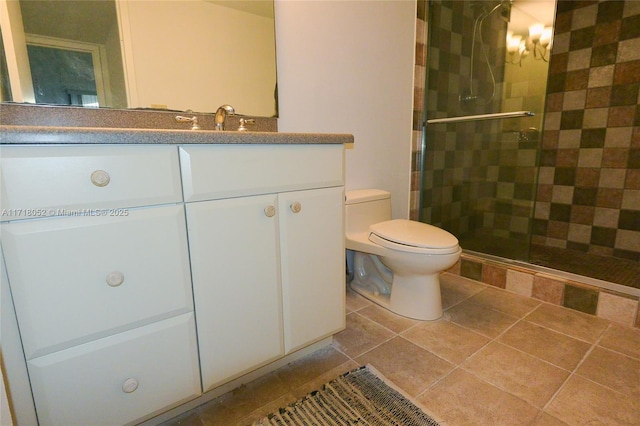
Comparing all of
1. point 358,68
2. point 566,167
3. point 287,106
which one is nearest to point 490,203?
point 566,167

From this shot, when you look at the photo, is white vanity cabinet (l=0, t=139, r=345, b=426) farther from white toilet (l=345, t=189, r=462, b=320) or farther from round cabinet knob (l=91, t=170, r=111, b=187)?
white toilet (l=345, t=189, r=462, b=320)

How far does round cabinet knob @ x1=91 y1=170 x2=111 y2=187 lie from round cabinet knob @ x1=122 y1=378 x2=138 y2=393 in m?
0.50

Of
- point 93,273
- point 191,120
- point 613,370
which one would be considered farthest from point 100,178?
point 613,370

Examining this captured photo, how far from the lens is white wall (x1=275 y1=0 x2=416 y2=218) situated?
158cm

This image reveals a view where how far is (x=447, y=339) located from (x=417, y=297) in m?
0.23

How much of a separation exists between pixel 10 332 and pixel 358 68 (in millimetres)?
1810

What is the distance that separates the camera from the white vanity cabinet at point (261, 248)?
2.86 feet

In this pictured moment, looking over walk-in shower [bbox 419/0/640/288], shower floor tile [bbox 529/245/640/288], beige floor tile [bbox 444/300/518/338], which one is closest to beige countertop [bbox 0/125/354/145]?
beige floor tile [bbox 444/300/518/338]

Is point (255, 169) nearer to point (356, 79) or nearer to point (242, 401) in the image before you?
point (242, 401)

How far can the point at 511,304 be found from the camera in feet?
5.49

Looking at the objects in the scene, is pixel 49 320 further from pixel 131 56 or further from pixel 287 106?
pixel 287 106

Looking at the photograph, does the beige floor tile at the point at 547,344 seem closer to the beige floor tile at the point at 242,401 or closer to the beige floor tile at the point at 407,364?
the beige floor tile at the point at 407,364

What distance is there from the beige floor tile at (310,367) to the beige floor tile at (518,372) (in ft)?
1.61

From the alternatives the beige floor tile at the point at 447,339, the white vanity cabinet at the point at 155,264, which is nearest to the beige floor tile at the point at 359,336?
the beige floor tile at the point at 447,339
